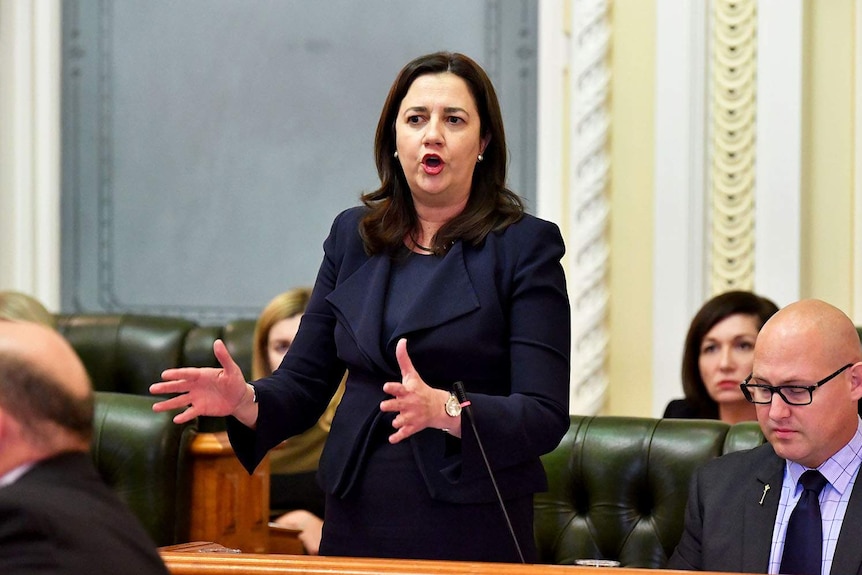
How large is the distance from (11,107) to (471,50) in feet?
5.96

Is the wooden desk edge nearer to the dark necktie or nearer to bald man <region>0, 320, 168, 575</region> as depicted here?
bald man <region>0, 320, 168, 575</region>

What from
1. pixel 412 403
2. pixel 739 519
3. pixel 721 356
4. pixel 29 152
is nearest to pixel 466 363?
pixel 412 403

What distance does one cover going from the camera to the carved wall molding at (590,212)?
4.41 metres

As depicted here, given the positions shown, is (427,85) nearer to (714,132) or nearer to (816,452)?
(816,452)

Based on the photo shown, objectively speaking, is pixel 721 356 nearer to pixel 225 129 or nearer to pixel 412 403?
pixel 412 403

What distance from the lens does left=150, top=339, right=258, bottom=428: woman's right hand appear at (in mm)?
2064

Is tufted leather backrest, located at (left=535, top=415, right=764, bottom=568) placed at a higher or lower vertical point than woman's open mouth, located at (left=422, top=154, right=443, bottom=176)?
lower

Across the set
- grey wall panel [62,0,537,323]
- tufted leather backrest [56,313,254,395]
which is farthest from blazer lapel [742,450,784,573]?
grey wall panel [62,0,537,323]

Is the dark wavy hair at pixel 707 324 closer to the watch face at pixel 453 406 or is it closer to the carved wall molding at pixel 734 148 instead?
the carved wall molding at pixel 734 148

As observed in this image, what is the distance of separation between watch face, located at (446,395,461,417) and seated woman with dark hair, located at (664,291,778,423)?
1974 mm

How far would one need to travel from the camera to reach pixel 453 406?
199 cm

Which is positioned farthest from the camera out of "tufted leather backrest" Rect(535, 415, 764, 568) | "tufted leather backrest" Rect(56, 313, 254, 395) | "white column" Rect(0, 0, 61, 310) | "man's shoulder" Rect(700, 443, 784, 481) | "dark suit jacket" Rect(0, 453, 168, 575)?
"white column" Rect(0, 0, 61, 310)

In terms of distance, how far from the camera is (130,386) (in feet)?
14.8

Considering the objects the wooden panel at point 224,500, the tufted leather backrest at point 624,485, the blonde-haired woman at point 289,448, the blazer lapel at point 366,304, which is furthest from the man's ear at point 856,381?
the blonde-haired woman at point 289,448
